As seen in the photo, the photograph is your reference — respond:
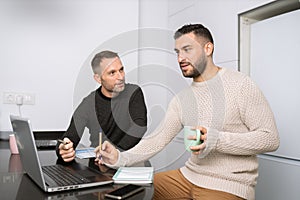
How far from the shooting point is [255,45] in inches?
77.6

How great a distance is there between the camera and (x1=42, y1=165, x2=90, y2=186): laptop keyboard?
0.90 meters

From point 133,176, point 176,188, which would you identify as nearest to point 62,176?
point 133,176

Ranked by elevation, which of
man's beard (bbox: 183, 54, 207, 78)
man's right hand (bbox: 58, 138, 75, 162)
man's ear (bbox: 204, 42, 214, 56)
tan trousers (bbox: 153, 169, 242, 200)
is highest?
man's ear (bbox: 204, 42, 214, 56)

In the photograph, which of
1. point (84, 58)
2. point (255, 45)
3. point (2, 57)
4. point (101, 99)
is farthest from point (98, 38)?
point (255, 45)

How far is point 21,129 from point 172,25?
219cm

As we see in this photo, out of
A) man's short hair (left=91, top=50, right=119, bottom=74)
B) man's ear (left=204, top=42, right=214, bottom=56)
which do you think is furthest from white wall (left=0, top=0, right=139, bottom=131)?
man's ear (left=204, top=42, right=214, bottom=56)

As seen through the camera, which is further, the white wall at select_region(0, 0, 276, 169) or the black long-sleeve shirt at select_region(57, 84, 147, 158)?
the white wall at select_region(0, 0, 276, 169)

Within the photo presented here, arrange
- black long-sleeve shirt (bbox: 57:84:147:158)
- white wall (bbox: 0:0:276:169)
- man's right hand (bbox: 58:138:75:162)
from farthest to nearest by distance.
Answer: white wall (bbox: 0:0:276:169)
black long-sleeve shirt (bbox: 57:84:147:158)
man's right hand (bbox: 58:138:75:162)

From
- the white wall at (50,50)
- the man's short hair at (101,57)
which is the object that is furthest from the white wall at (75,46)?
the man's short hair at (101,57)

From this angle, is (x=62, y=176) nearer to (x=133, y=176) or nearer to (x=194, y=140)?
(x=133, y=176)

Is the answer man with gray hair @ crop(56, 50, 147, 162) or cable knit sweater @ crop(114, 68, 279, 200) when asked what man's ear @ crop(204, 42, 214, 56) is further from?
man with gray hair @ crop(56, 50, 147, 162)

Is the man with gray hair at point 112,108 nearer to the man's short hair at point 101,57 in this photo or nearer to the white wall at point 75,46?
the man's short hair at point 101,57

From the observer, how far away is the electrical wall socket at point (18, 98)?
7.50ft

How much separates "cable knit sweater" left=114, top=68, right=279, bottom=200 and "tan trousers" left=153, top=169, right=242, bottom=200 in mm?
28
